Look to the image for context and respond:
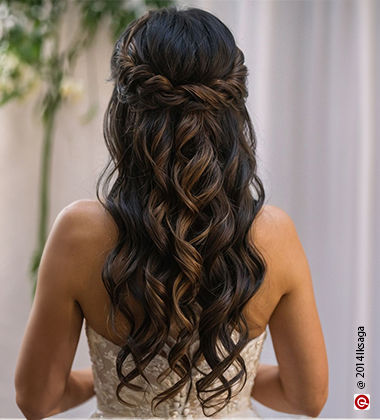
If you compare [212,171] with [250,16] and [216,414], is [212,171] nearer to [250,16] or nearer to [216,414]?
[216,414]

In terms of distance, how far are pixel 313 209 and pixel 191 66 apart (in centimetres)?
125

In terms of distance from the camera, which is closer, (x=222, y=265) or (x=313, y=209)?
(x=222, y=265)

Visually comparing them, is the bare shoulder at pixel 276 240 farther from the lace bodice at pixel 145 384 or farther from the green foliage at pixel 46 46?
the green foliage at pixel 46 46

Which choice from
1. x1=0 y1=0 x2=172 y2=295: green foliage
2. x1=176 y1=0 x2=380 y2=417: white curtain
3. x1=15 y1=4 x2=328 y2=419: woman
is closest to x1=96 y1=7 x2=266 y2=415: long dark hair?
x1=15 y1=4 x2=328 y2=419: woman

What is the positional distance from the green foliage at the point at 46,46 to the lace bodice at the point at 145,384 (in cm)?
113

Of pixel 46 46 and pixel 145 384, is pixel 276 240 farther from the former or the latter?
pixel 46 46

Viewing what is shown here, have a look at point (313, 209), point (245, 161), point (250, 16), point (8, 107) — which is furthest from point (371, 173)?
point (8, 107)

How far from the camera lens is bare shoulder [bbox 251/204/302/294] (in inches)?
37.3

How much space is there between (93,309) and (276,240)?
0.34 meters

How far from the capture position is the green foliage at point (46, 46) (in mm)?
2096

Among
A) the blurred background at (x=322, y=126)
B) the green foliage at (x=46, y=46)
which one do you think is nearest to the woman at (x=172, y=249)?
the blurred background at (x=322, y=126)

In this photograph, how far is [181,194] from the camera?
2.90 ft

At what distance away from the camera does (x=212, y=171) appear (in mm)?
895

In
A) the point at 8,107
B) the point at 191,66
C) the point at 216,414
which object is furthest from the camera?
the point at 8,107
